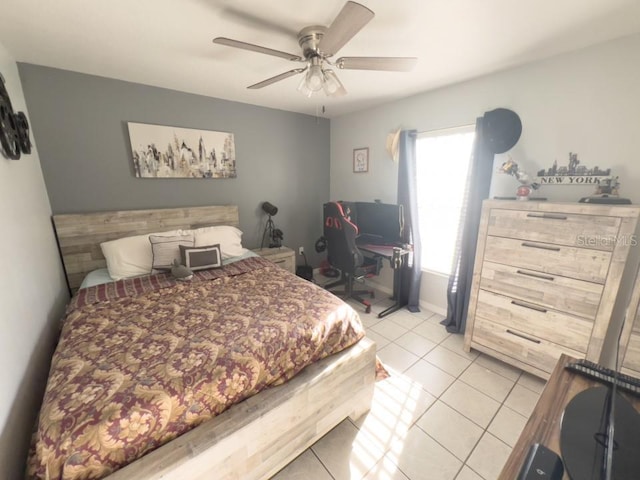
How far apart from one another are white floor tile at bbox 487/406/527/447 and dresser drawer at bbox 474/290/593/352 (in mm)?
556

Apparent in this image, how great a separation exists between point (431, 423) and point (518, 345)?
2.98ft

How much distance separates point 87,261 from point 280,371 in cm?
209

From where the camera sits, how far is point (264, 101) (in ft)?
9.37

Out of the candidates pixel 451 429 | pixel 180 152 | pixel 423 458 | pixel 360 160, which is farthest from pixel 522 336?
pixel 180 152

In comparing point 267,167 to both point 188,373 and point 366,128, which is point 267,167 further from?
point 188,373

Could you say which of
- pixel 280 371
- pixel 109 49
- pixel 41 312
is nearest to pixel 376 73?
pixel 109 49

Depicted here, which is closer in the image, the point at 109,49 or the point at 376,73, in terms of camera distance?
the point at 109,49

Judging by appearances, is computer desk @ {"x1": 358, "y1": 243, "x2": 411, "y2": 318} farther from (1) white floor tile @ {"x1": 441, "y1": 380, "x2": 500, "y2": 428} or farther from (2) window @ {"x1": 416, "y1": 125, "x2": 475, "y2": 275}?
(1) white floor tile @ {"x1": 441, "y1": 380, "x2": 500, "y2": 428}

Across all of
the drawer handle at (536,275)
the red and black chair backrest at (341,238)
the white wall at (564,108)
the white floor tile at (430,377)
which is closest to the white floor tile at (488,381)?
the white floor tile at (430,377)

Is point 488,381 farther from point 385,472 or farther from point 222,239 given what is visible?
point 222,239

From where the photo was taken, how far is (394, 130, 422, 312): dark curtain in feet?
8.73

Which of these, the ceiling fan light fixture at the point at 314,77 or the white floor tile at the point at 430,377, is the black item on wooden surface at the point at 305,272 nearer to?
the white floor tile at the point at 430,377

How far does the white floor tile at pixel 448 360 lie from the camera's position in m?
2.03

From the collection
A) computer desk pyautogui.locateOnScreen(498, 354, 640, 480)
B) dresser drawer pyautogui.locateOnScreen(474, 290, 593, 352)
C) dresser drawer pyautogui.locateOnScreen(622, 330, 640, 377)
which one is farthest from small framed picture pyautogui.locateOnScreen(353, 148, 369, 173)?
computer desk pyautogui.locateOnScreen(498, 354, 640, 480)
